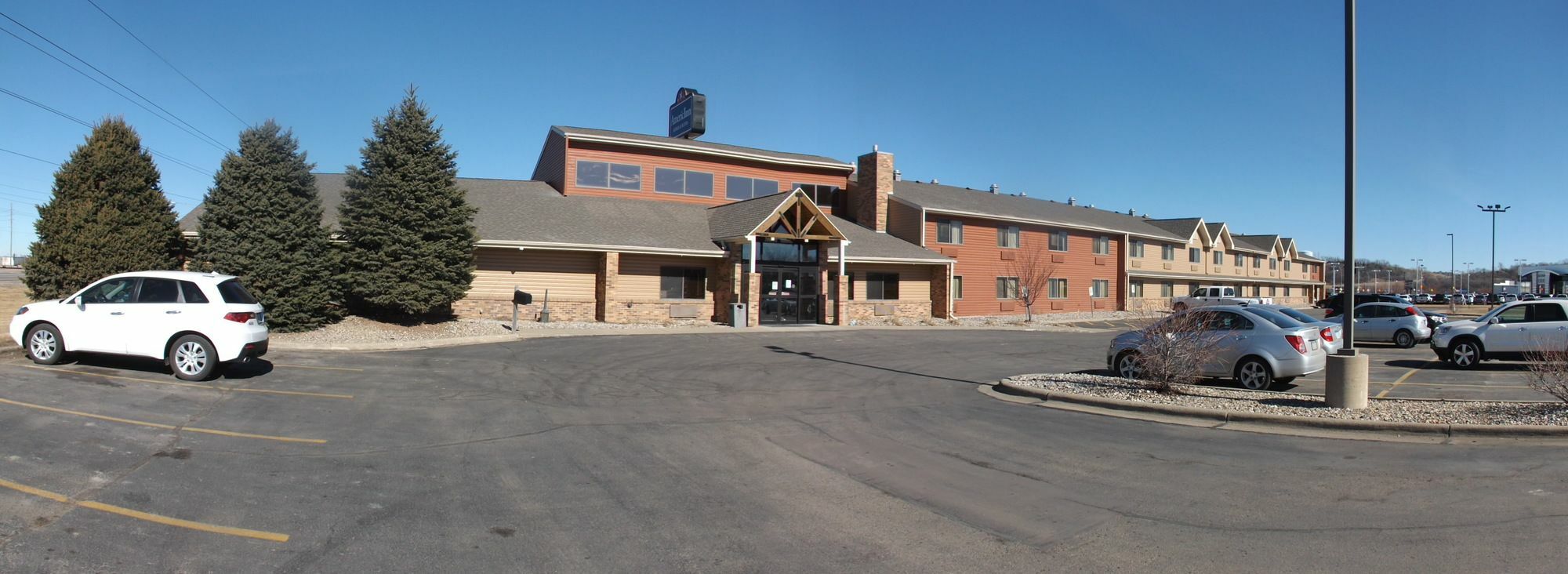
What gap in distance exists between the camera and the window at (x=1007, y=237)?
41281 millimetres

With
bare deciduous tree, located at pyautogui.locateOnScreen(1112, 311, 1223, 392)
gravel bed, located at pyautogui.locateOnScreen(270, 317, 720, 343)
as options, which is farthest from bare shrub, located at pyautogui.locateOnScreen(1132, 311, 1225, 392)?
gravel bed, located at pyautogui.locateOnScreen(270, 317, 720, 343)

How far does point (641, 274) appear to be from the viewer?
29266 mm

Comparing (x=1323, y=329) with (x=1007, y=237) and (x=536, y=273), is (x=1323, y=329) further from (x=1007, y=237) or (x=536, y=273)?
(x=1007, y=237)

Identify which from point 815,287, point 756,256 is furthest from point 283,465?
point 815,287

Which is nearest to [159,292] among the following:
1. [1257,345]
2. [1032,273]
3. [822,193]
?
[1257,345]

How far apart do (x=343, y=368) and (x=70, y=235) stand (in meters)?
7.68

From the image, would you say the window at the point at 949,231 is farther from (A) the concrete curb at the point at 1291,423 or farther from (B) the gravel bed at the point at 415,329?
(A) the concrete curb at the point at 1291,423

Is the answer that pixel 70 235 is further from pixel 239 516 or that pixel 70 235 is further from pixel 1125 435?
pixel 1125 435

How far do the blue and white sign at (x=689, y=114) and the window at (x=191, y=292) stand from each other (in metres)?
28.1

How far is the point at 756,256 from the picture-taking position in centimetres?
3012

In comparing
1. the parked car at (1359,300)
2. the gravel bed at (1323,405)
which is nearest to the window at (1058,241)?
the parked car at (1359,300)

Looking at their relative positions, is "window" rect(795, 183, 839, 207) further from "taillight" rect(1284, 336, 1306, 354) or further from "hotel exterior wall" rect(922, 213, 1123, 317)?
"taillight" rect(1284, 336, 1306, 354)

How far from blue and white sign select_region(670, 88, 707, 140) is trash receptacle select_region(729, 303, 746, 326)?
1313cm

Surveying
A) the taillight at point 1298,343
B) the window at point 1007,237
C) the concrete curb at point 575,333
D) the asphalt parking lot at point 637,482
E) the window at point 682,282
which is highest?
the window at point 1007,237
